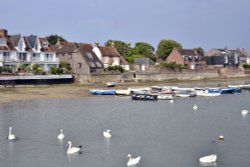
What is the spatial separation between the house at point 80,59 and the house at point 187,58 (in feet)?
102

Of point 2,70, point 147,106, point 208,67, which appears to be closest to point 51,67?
point 2,70

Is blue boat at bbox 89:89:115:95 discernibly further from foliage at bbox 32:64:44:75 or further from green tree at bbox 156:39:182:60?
green tree at bbox 156:39:182:60

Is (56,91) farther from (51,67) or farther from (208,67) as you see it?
(208,67)

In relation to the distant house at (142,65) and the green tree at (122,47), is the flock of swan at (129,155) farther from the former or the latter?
the green tree at (122,47)

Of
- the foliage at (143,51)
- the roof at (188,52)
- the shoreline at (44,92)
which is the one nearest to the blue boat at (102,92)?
the shoreline at (44,92)

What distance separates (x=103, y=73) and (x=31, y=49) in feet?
44.8

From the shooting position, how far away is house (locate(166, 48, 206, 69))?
128750 mm

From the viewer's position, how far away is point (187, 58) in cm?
13000

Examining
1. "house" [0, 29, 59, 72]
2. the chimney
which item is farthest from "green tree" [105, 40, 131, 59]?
the chimney

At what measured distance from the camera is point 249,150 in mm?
33375

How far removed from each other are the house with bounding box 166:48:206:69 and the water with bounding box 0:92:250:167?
64.8 m

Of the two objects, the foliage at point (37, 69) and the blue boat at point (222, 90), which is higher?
the foliage at point (37, 69)

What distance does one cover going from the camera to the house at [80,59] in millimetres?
94000

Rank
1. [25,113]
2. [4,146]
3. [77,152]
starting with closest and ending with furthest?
[77,152]
[4,146]
[25,113]
